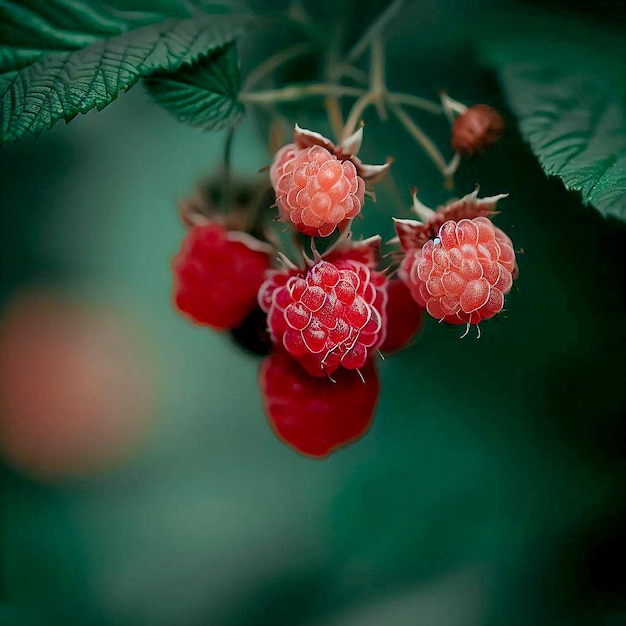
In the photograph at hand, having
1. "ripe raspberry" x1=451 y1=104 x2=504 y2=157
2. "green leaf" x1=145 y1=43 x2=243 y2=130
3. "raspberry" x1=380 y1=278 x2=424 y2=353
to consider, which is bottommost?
"raspberry" x1=380 y1=278 x2=424 y2=353

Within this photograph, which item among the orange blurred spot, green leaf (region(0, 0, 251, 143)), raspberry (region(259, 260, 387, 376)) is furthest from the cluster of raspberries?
the orange blurred spot

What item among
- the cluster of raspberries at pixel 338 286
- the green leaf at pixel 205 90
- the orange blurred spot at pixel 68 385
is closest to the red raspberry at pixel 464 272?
the cluster of raspberries at pixel 338 286

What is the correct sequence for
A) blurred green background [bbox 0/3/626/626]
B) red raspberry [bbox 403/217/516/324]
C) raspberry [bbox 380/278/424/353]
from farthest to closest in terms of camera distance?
1. blurred green background [bbox 0/3/626/626]
2. raspberry [bbox 380/278/424/353]
3. red raspberry [bbox 403/217/516/324]

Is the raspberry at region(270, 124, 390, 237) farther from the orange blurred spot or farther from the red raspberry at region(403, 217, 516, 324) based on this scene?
the orange blurred spot

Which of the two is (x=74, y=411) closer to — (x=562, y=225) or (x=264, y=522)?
(x=264, y=522)

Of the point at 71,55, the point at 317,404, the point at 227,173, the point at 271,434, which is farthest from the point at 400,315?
the point at 271,434
